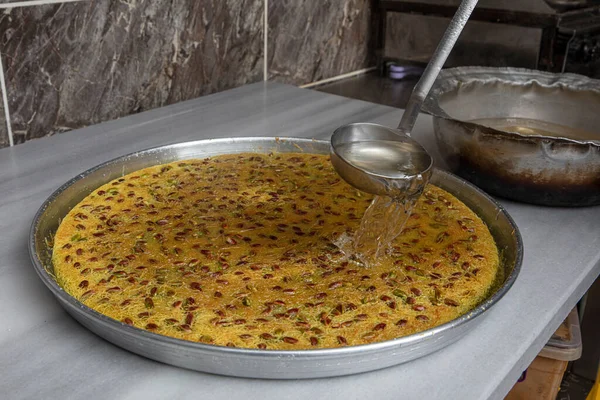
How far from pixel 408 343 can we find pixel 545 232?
2.03 ft

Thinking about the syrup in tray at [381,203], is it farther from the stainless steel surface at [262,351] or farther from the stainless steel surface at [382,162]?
the stainless steel surface at [262,351]

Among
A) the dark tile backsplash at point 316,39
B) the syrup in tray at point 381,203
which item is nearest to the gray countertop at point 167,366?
the syrup in tray at point 381,203

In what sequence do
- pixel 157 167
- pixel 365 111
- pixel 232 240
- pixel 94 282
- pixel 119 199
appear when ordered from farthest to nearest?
pixel 365 111 → pixel 157 167 → pixel 119 199 → pixel 232 240 → pixel 94 282

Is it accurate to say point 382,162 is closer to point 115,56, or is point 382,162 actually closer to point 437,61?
point 437,61

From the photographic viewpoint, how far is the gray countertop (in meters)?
0.85

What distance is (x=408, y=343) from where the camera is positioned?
0.86 meters

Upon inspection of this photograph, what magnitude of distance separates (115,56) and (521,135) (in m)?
1.12

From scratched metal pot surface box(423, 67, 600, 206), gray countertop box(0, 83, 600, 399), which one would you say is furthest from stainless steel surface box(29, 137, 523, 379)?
scratched metal pot surface box(423, 67, 600, 206)

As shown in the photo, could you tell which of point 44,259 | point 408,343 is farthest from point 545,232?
point 44,259

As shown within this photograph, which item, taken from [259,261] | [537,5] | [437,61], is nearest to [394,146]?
[437,61]

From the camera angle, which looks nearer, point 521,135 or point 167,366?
point 167,366

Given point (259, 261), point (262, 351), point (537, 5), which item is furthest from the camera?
point (537, 5)

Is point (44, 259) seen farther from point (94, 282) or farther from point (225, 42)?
point (225, 42)

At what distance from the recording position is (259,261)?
1.16m
